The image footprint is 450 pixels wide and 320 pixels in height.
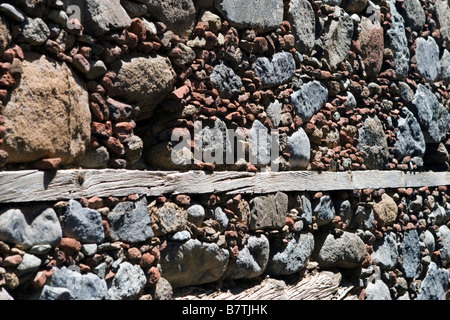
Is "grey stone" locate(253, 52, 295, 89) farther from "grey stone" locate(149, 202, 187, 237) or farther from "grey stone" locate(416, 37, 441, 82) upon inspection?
"grey stone" locate(416, 37, 441, 82)

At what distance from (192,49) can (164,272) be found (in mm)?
1202

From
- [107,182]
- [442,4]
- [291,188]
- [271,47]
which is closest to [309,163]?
[291,188]

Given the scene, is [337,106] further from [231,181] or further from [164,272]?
[164,272]

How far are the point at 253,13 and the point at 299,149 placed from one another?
1.01m

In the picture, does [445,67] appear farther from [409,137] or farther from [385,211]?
[385,211]

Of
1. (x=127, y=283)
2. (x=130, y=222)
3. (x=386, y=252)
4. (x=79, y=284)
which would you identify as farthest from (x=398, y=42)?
(x=79, y=284)

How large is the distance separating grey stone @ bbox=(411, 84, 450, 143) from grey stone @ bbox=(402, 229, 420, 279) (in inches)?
38.0

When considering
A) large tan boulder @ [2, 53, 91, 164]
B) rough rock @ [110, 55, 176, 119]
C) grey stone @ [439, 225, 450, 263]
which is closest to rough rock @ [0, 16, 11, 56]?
large tan boulder @ [2, 53, 91, 164]

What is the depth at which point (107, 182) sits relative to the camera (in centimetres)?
301

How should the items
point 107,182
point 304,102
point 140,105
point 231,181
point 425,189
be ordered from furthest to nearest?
point 425,189 → point 304,102 → point 231,181 → point 140,105 → point 107,182

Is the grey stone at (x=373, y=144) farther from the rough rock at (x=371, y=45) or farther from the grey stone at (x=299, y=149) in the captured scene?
the grey stone at (x=299, y=149)

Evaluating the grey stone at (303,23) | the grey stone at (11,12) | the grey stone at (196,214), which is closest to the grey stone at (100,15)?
the grey stone at (11,12)

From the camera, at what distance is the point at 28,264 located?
2.59 metres

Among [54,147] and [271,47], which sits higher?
[271,47]
